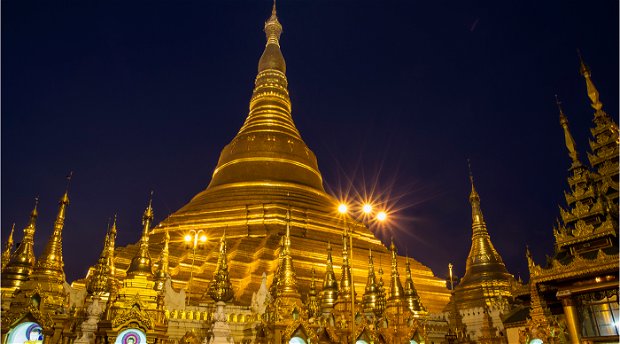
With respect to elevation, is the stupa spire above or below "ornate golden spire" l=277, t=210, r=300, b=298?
above

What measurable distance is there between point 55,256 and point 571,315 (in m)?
14.2

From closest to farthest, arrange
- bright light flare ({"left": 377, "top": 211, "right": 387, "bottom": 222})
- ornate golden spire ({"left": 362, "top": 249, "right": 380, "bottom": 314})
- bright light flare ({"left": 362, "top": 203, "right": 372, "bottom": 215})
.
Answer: bright light flare ({"left": 362, "top": 203, "right": 372, "bottom": 215}) < bright light flare ({"left": 377, "top": 211, "right": 387, "bottom": 222}) < ornate golden spire ({"left": 362, "top": 249, "right": 380, "bottom": 314})

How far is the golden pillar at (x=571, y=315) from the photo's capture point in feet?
35.0

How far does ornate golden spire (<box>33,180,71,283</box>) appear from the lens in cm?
1259

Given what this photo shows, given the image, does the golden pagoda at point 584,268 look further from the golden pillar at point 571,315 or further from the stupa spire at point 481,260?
the stupa spire at point 481,260

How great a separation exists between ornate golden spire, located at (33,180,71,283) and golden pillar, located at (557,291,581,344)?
1355 cm

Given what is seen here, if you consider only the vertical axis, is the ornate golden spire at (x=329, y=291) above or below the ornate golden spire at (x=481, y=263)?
below

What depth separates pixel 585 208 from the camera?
467 inches

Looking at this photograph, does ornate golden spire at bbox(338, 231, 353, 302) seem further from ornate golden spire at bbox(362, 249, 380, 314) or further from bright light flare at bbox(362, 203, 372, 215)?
bright light flare at bbox(362, 203, 372, 215)

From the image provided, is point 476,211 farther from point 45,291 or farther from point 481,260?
point 45,291

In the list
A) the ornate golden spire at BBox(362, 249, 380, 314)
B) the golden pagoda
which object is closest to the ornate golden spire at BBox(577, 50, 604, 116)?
the golden pagoda

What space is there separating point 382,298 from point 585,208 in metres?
7.67

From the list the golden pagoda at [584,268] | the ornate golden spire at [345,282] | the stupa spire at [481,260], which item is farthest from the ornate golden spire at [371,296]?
the stupa spire at [481,260]

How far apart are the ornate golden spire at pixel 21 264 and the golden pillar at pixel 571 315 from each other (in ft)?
47.2
